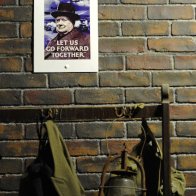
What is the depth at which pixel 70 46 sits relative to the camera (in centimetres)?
171

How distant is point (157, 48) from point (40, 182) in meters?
0.81

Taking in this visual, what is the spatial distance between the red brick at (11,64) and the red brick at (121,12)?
1.35ft

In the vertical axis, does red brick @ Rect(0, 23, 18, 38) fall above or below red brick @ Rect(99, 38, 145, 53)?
above

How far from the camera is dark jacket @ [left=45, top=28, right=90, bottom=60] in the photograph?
171cm

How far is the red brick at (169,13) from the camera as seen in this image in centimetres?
174

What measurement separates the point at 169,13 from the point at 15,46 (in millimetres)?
673

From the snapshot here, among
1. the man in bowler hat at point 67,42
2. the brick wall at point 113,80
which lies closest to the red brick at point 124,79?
the brick wall at point 113,80

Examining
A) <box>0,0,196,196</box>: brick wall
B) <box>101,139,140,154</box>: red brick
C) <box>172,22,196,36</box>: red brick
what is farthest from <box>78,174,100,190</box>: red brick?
<box>172,22,196,36</box>: red brick

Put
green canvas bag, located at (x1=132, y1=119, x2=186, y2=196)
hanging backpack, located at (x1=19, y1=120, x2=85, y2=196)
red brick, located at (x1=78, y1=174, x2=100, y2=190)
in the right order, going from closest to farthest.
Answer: hanging backpack, located at (x1=19, y1=120, x2=85, y2=196) → green canvas bag, located at (x1=132, y1=119, x2=186, y2=196) → red brick, located at (x1=78, y1=174, x2=100, y2=190)

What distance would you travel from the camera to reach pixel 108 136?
5.56 ft

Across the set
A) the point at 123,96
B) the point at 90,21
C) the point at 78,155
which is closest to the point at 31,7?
the point at 90,21

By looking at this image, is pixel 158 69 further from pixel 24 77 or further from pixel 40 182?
pixel 40 182

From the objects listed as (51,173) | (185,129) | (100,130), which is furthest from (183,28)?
(51,173)

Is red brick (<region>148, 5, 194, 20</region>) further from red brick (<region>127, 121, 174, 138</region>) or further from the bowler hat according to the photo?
red brick (<region>127, 121, 174, 138</region>)
